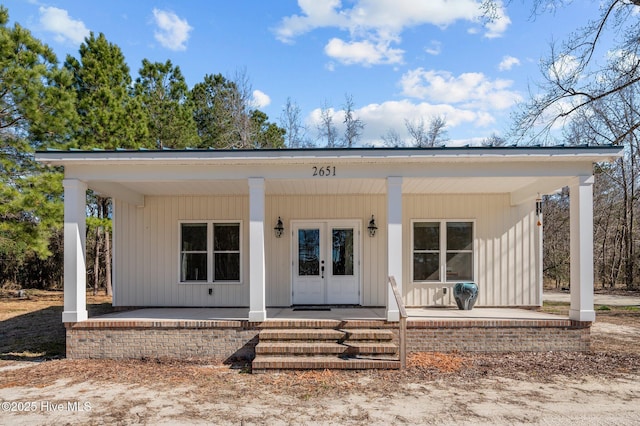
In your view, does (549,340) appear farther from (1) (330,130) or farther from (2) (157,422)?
(1) (330,130)

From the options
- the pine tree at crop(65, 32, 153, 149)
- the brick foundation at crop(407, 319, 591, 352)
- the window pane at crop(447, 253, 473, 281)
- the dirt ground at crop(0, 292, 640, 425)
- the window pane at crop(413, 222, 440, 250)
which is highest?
the pine tree at crop(65, 32, 153, 149)

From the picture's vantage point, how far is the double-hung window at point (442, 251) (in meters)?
9.16

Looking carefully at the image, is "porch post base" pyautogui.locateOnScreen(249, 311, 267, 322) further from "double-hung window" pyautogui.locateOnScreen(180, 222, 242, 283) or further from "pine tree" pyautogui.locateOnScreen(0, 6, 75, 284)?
"pine tree" pyautogui.locateOnScreen(0, 6, 75, 284)

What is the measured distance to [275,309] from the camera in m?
8.54

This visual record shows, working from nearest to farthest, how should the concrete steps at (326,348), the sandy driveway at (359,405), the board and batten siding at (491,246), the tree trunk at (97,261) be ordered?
the sandy driveway at (359,405), the concrete steps at (326,348), the board and batten siding at (491,246), the tree trunk at (97,261)

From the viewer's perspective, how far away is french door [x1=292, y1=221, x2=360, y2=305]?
912cm

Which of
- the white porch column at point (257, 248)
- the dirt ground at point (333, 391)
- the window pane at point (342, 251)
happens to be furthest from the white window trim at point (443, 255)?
the white porch column at point (257, 248)

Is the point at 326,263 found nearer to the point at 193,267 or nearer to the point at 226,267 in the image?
the point at 226,267

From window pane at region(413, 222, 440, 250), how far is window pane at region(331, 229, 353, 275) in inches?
55.8

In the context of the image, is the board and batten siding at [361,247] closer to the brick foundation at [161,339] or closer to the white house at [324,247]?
the white house at [324,247]

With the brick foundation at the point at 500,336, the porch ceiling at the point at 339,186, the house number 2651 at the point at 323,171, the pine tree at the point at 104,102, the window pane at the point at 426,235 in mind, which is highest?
the pine tree at the point at 104,102

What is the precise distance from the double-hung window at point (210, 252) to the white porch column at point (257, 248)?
8.64 feet

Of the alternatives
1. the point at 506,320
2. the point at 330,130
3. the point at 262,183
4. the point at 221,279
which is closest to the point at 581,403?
the point at 506,320

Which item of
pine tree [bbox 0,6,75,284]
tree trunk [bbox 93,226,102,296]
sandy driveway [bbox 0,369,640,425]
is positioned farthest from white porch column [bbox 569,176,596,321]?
tree trunk [bbox 93,226,102,296]
